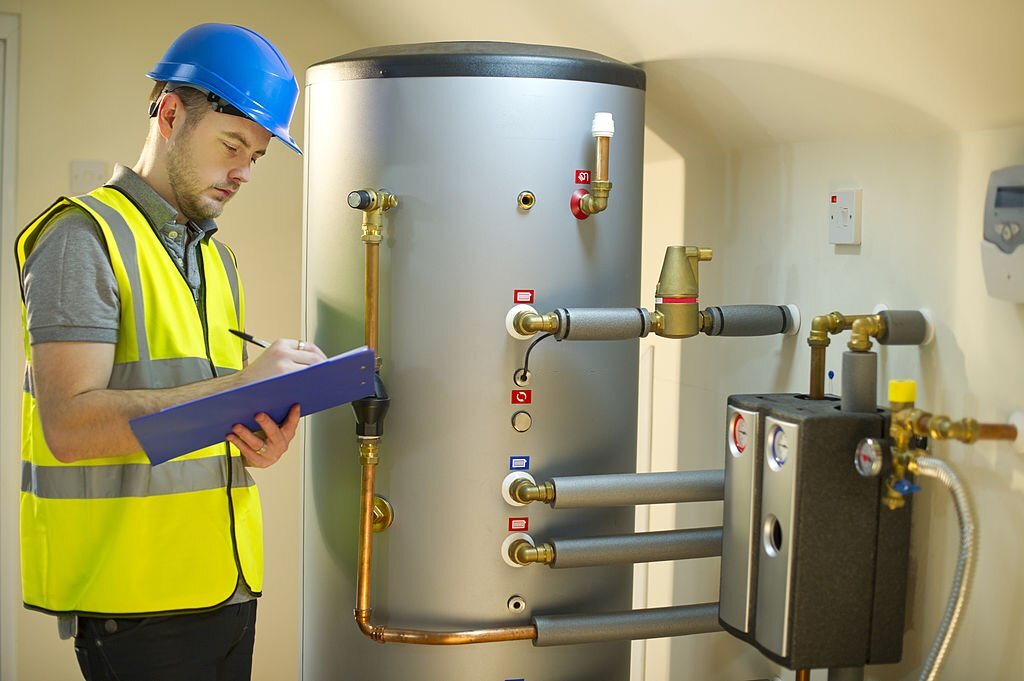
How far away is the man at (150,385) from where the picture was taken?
1.43 meters

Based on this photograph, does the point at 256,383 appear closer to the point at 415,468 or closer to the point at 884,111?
the point at 415,468

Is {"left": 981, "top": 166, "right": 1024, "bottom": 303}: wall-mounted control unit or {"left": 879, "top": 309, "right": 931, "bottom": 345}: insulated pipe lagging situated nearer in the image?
{"left": 981, "top": 166, "right": 1024, "bottom": 303}: wall-mounted control unit

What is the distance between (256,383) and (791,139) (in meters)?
1.01

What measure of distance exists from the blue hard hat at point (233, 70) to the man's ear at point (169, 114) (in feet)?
0.09

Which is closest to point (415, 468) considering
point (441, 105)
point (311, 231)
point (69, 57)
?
point (311, 231)

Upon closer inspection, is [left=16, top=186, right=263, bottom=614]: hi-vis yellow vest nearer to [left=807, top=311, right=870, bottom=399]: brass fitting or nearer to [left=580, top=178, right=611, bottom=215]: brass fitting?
[left=580, top=178, right=611, bottom=215]: brass fitting

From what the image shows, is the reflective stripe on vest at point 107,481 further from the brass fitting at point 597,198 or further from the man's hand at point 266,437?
the brass fitting at point 597,198

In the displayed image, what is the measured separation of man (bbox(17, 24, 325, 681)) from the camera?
1428 mm

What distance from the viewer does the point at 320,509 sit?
1.95 metres

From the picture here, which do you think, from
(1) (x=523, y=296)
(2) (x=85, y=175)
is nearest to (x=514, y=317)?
(1) (x=523, y=296)

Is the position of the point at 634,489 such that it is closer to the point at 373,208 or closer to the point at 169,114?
the point at 373,208

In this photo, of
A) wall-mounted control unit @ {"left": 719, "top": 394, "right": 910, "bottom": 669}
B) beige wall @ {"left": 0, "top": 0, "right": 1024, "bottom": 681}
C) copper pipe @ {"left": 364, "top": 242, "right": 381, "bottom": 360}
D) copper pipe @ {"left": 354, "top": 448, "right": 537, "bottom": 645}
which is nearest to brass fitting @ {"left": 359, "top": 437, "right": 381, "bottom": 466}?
copper pipe @ {"left": 354, "top": 448, "right": 537, "bottom": 645}

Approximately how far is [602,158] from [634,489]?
516 millimetres

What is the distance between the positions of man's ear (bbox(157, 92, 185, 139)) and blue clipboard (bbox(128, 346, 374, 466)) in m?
0.41
